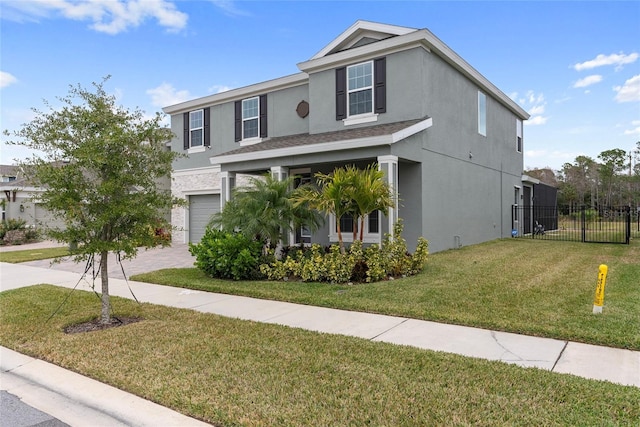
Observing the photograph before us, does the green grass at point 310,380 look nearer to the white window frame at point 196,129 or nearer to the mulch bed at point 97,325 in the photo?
the mulch bed at point 97,325

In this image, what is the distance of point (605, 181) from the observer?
40344mm

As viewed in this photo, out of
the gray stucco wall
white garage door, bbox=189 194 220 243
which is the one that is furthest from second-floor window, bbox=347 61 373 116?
white garage door, bbox=189 194 220 243

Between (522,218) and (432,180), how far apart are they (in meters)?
10.3

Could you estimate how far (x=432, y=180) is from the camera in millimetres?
12375

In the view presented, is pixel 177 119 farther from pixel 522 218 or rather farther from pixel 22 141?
pixel 522 218

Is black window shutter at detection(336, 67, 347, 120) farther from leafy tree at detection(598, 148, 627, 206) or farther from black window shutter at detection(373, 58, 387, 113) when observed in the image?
leafy tree at detection(598, 148, 627, 206)

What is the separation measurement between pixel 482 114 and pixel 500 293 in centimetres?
1082

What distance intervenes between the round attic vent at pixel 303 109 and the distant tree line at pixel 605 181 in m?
32.0

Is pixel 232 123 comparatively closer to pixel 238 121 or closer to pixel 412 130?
pixel 238 121

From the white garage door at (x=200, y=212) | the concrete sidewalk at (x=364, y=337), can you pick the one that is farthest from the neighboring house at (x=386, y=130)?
the concrete sidewalk at (x=364, y=337)

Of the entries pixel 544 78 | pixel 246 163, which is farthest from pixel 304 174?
pixel 544 78

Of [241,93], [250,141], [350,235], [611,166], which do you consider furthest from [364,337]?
[611,166]

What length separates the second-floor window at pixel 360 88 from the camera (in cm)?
1262

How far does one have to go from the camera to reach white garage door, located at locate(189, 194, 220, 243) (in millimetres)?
17953
